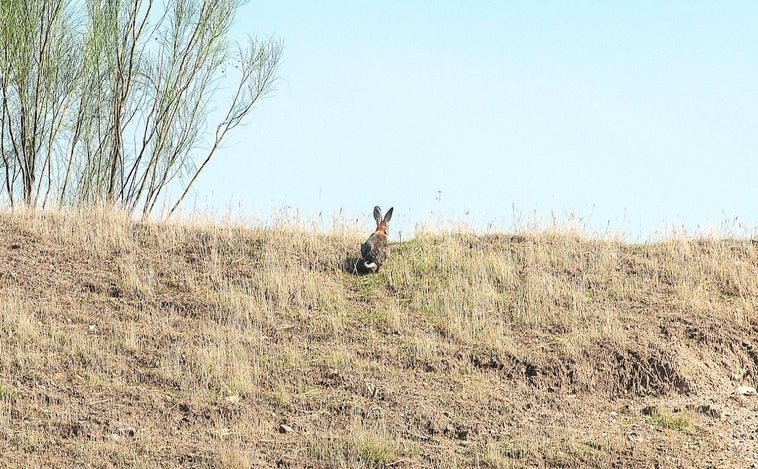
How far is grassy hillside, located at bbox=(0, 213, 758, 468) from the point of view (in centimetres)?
869

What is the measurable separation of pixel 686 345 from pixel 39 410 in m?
7.90

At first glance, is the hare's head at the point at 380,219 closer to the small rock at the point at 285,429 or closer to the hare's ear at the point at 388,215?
the hare's ear at the point at 388,215

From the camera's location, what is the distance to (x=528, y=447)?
872cm

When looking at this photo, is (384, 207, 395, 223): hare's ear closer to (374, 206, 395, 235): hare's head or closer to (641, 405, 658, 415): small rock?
(374, 206, 395, 235): hare's head

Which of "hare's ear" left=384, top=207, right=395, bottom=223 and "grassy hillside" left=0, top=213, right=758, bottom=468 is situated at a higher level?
"hare's ear" left=384, top=207, right=395, bottom=223

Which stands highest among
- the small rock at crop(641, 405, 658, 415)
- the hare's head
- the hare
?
the hare's head

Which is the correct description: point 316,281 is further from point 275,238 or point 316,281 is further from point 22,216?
point 22,216

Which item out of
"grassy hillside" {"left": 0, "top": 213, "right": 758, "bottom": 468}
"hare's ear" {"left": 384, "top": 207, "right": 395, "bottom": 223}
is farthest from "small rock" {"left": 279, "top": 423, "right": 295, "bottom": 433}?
"hare's ear" {"left": 384, "top": 207, "right": 395, "bottom": 223}

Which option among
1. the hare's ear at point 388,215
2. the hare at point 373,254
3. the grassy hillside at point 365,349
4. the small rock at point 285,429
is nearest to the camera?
the grassy hillside at point 365,349

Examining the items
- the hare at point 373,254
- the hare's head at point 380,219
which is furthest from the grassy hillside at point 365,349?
the hare's head at point 380,219

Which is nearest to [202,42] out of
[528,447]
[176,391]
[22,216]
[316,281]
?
[22,216]

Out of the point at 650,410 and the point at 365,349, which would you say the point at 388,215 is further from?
the point at 650,410

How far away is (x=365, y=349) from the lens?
10961mm

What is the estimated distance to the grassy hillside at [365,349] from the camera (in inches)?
342
